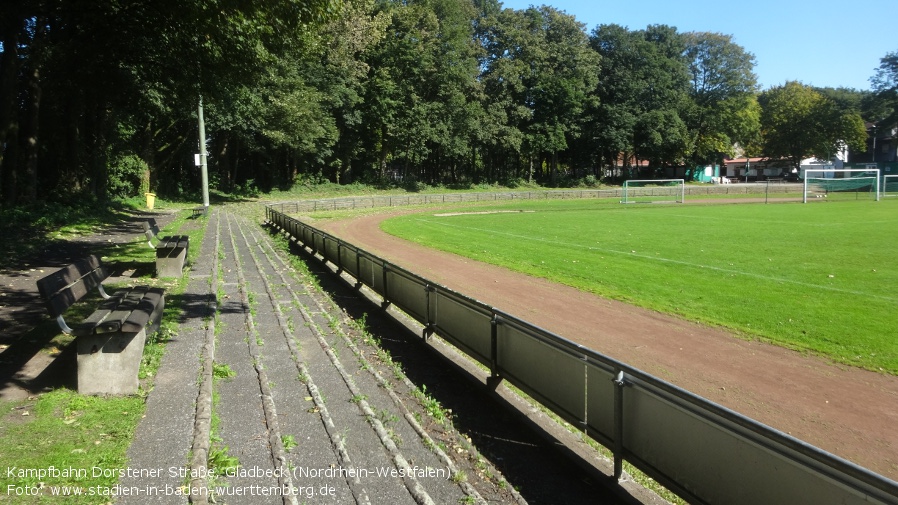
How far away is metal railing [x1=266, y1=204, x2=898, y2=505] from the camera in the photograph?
3037 millimetres

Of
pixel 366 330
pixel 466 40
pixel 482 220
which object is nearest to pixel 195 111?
pixel 482 220

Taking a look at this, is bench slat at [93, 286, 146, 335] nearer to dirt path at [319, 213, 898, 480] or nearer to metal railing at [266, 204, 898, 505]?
metal railing at [266, 204, 898, 505]

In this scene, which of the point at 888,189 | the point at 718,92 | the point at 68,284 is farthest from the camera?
the point at 718,92

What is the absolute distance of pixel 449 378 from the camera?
704 cm

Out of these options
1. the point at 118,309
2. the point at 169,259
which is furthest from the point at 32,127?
the point at 118,309

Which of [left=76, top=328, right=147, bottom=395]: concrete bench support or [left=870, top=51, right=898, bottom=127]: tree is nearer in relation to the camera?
[left=76, top=328, right=147, bottom=395]: concrete bench support

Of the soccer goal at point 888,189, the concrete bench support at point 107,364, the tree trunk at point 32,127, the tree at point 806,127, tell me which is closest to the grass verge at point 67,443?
the concrete bench support at point 107,364

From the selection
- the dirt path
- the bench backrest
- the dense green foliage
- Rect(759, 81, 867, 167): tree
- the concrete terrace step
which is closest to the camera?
the concrete terrace step

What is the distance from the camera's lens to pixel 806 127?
96.6 m

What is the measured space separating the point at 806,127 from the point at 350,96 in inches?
2998

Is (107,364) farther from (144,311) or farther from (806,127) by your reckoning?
(806,127)

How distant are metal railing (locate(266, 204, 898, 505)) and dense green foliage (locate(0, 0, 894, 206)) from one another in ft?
30.0

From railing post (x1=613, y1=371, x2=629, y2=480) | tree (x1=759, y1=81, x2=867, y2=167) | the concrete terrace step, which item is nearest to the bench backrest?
the concrete terrace step

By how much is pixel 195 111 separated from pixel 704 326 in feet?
106
